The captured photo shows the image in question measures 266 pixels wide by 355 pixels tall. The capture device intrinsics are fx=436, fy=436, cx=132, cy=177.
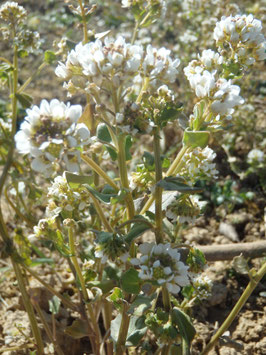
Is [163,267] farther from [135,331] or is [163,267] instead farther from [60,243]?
[60,243]

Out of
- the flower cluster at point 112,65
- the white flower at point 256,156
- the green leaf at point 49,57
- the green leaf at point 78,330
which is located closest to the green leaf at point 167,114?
the flower cluster at point 112,65

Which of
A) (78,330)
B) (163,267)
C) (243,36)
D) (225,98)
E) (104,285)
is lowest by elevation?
(78,330)

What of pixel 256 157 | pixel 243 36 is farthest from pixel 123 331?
pixel 256 157

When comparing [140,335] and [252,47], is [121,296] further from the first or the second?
[252,47]

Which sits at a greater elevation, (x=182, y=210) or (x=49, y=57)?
(x=49, y=57)

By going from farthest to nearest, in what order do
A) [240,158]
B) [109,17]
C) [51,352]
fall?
[109,17]
[240,158]
[51,352]

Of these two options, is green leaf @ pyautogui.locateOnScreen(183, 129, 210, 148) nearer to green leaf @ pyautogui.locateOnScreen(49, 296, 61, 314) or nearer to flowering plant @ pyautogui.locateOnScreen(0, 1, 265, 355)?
flowering plant @ pyautogui.locateOnScreen(0, 1, 265, 355)

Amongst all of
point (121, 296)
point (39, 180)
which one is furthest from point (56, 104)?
point (39, 180)
